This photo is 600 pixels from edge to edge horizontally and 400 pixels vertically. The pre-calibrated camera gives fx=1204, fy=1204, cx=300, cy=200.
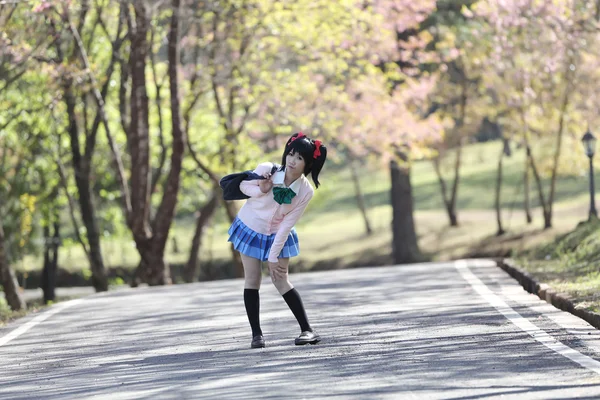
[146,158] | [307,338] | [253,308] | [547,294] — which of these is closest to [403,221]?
[146,158]

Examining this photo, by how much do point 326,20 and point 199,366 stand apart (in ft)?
64.4

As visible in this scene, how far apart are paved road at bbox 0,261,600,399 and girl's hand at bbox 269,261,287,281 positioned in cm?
57

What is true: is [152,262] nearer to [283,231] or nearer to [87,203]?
[87,203]

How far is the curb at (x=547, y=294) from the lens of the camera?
426 inches

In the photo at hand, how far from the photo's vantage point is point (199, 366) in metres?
8.87

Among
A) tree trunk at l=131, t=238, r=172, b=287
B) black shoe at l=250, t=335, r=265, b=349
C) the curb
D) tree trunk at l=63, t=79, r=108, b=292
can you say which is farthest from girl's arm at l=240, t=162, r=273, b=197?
tree trunk at l=63, t=79, r=108, b=292

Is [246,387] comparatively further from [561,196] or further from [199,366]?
[561,196]

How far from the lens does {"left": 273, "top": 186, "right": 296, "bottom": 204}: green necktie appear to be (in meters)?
9.64

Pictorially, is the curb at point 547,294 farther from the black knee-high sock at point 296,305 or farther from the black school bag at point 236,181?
the black school bag at point 236,181

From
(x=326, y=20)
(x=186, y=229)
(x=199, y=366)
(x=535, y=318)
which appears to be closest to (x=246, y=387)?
(x=199, y=366)

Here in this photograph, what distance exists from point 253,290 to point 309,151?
52.0 inches

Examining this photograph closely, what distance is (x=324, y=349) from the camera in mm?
9516

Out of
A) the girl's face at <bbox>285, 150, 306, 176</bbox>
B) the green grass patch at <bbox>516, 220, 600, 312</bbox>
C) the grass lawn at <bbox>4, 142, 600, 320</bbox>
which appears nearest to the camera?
the girl's face at <bbox>285, 150, 306, 176</bbox>

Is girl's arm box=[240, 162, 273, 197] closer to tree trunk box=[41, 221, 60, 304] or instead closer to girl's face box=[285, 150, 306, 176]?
girl's face box=[285, 150, 306, 176]
